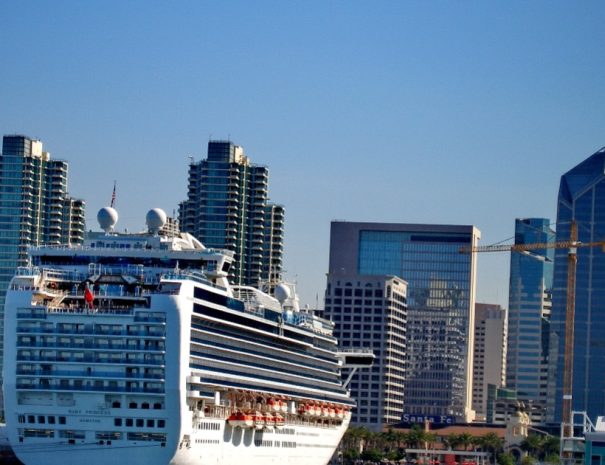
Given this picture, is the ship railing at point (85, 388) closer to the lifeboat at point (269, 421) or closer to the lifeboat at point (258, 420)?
the lifeboat at point (258, 420)

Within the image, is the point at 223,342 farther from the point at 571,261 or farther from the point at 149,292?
the point at 571,261

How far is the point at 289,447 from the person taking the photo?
124 meters

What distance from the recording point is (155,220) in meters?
116

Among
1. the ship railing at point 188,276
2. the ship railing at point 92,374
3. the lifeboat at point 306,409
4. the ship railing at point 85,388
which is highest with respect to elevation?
the ship railing at point 188,276

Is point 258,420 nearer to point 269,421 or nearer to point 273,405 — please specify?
point 269,421

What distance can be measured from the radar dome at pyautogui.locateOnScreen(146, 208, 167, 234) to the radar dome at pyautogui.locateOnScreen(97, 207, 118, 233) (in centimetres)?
292

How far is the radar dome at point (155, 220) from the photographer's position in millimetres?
115812

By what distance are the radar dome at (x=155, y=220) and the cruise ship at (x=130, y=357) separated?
71 mm

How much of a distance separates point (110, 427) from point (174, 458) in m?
4.34

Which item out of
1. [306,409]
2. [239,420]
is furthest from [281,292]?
[239,420]

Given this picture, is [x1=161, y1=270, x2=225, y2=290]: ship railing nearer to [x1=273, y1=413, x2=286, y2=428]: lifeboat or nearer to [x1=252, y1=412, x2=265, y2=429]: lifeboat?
[x1=252, y1=412, x2=265, y2=429]: lifeboat

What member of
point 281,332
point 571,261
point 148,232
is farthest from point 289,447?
point 571,261

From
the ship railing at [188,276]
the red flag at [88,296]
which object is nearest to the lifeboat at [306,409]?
the ship railing at [188,276]

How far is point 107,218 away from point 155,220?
3764 mm
